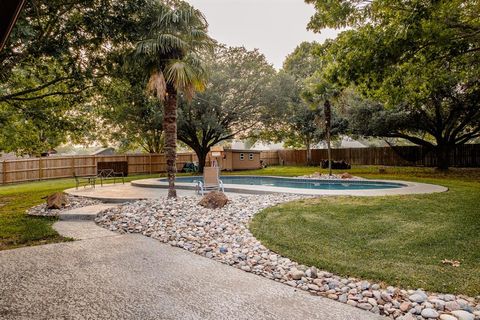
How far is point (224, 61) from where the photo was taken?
1908cm

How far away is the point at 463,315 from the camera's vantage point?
264cm

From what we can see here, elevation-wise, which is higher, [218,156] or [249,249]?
[218,156]

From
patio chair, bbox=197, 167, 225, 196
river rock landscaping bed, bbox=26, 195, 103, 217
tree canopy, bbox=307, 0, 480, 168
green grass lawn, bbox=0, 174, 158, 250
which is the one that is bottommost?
green grass lawn, bbox=0, 174, 158, 250

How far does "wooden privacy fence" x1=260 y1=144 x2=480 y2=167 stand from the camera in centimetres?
1897

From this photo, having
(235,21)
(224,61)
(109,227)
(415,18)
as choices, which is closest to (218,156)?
(224,61)

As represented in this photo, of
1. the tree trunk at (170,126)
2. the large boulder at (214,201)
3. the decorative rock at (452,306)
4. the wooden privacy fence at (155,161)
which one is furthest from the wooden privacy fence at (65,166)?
the decorative rock at (452,306)

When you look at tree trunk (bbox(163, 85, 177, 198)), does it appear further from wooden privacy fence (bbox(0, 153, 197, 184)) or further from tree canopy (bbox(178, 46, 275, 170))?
wooden privacy fence (bbox(0, 153, 197, 184))

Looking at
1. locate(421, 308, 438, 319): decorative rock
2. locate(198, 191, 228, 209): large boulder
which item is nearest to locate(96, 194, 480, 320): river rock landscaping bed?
locate(421, 308, 438, 319): decorative rock

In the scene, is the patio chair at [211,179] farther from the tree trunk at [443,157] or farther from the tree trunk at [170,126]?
the tree trunk at [443,157]

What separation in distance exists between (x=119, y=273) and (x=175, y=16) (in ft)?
20.1

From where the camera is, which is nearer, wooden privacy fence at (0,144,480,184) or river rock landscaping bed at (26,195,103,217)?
river rock landscaping bed at (26,195,103,217)

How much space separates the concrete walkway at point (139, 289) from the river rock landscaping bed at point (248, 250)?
22 cm

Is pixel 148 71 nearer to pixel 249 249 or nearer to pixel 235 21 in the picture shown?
pixel 249 249

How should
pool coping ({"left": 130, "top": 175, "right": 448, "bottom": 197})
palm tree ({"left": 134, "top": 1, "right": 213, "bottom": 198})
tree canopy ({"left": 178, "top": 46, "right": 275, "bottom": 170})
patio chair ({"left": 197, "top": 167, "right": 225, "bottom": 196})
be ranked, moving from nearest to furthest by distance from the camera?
1. palm tree ({"left": 134, "top": 1, "right": 213, "bottom": 198})
2. pool coping ({"left": 130, "top": 175, "right": 448, "bottom": 197})
3. patio chair ({"left": 197, "top": 167, "right": 225, "bottom": 196})
4. tree canopy ({"left": 178, "top": 46, "right": 275, "bottom": 170})
